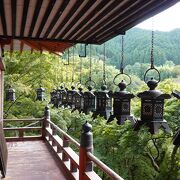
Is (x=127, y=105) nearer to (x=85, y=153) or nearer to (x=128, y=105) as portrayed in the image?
(x=128, y=105)

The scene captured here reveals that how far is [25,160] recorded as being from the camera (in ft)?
26.9

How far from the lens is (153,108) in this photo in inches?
119

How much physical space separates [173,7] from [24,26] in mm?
2513

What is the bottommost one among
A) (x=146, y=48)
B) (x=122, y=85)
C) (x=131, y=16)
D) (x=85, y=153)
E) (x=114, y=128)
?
(x=114, y=128)

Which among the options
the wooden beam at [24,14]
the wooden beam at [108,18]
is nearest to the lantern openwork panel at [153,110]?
the wooden beam at [108,18]

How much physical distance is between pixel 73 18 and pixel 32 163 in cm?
469

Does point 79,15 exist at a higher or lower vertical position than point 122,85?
higher

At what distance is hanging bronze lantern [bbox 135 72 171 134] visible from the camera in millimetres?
2982

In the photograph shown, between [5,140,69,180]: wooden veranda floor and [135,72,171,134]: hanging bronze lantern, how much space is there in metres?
4.00

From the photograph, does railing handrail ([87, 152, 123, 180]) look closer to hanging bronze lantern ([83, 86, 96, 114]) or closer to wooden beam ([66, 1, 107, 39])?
hanging bronze lantern ([83, 86, 96, 114])

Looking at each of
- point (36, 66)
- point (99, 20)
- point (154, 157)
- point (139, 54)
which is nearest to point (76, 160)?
point (99, 20)

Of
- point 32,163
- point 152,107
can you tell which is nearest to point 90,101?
point 152,107

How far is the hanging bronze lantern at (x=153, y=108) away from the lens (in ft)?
9.78

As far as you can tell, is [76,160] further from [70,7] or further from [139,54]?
[139,54]
